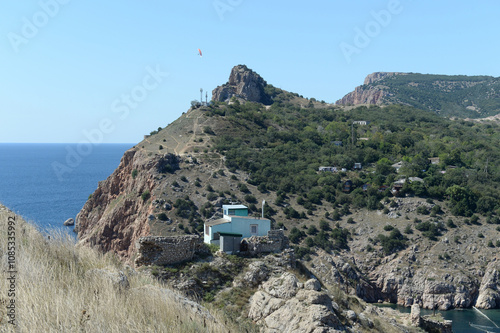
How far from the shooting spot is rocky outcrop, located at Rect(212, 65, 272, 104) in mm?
90312

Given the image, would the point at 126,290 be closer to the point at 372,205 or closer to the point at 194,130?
the point at 372,205

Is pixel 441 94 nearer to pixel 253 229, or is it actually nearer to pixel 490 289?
pixel 490 289

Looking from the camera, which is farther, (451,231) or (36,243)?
(451,231)

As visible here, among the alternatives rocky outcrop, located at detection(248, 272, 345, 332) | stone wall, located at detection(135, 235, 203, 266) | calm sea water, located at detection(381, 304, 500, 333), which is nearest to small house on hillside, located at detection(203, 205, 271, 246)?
stone wall, located at detection(135, 235, 203, 266)

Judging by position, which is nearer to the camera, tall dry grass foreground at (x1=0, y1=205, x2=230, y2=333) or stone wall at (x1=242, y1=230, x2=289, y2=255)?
tall dry grass foreground at (x1=0, y1=205, x2=230, y2=333)

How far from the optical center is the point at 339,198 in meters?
48.9

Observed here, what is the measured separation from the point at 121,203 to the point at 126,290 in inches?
1772

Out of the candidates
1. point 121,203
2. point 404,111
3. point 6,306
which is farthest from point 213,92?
point 6,306

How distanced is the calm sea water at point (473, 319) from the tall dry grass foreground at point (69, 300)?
108 ft

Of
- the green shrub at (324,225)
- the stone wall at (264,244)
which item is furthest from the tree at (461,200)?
the stone wall at (264,244)

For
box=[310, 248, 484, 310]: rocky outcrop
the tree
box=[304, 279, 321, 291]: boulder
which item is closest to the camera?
box=[304, 279, 321, 291]: boulder

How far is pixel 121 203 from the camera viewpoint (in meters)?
48.5

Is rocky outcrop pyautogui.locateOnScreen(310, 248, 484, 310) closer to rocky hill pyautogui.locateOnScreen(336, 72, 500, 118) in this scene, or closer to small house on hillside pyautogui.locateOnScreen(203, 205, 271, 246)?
small house on hillside pyautogui.locateOnScreen(203, 205, 271, 246)

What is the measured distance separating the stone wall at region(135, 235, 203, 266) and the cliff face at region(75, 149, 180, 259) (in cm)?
2731
